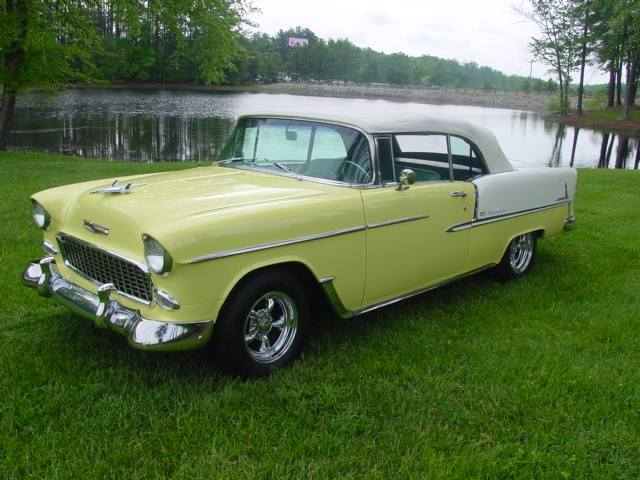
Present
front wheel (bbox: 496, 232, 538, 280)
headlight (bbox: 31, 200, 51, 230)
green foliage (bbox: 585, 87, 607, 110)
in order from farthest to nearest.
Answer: green foliage (bbox: 585, 87, 607, 110)
front wheel (bbox: 496, 232, 538, 280)
headlight (bbox: 31, 200, 51, 230)

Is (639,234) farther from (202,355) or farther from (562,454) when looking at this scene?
(202,355)

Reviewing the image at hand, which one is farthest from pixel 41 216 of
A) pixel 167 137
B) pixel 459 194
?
pixel 167 137

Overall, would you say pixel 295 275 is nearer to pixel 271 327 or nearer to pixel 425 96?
pixel 271 327

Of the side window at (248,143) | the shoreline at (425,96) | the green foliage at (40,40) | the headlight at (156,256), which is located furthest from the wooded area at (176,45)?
the headlight at (156,256)

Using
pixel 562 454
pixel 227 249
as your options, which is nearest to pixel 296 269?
pixel 227 249

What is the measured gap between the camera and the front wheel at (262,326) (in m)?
3.16

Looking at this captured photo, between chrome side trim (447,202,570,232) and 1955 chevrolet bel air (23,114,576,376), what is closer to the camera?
1955 chevrolet bel air (23,114,576,376)

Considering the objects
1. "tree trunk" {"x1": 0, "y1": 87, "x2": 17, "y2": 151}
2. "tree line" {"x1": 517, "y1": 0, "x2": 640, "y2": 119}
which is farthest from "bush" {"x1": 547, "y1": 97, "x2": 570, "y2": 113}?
"tree trunk" {"x1": 0, "y1": 87, "x2": 17, "y2": 151}

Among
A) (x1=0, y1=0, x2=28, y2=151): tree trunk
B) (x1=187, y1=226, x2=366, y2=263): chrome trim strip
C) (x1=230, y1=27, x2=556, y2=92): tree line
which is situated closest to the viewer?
(x1=187, y1=226, x2=366, y2=263): chrome trim strip

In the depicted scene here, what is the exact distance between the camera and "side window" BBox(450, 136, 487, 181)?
4.76 meters

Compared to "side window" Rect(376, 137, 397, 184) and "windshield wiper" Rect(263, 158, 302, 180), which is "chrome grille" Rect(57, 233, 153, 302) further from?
"side window" Rect(376, 137, 397, 184)

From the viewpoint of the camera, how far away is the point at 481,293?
5.07 meters

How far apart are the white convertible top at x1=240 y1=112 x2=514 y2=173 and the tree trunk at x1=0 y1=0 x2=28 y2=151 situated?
14.0 metres

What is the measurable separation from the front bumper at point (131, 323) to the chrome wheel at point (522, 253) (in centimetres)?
347
